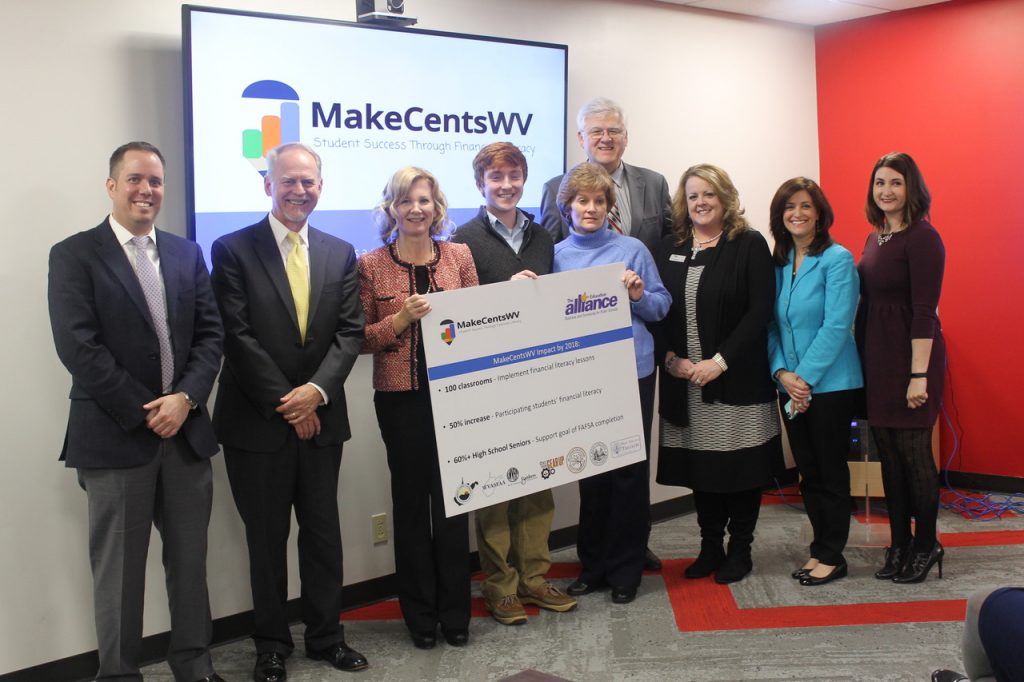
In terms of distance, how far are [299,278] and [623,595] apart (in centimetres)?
182

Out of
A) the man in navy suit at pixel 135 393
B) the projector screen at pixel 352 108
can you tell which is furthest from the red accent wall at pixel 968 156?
the man in navy suit at pixel 135 393

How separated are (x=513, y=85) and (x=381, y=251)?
121 centimetres

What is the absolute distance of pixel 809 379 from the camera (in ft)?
12.8

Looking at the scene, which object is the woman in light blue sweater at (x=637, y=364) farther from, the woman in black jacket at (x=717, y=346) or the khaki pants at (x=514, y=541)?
the khaki pants at (x=514, y=541)

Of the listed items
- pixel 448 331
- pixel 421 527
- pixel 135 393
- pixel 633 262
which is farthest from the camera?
pixel 633 262

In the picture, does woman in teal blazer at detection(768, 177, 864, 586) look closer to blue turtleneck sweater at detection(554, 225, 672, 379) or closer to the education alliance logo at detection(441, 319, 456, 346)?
blue turtleneck sweater at detection(554, 225, 672, 379)

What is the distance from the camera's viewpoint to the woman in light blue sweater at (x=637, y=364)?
12.1 ft

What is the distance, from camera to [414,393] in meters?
3.39

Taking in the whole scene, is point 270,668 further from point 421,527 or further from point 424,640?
point 421,527

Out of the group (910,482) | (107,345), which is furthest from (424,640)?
(910,482)

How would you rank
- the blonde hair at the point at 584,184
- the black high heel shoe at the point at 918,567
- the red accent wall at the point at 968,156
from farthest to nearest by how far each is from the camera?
the red accent wall at the point at 968,156
the black high heel shoe at the point at 918,567
the blonde hair at the point at 584,184

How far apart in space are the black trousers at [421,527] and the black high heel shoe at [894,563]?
5.98ft

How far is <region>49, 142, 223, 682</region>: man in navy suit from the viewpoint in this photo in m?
2.88

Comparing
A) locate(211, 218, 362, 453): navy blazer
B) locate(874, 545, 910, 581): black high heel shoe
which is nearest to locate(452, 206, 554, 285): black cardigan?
locate(211, 218, 362, 453): navy blazer
